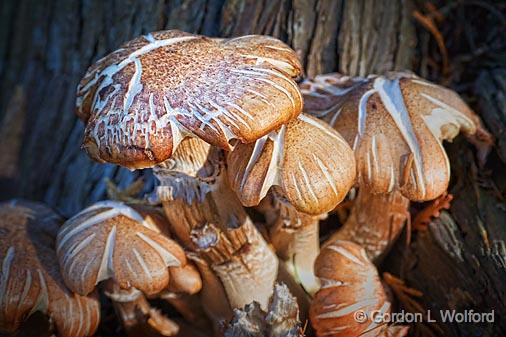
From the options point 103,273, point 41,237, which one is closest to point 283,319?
point 103,273

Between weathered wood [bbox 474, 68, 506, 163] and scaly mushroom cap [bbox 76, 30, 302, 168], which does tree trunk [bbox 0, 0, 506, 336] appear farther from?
scaly mushroom cap [bbox 76, 30, 302, 168]

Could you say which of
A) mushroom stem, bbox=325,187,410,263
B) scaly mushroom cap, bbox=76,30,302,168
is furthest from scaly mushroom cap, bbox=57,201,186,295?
mushroom stem, bbox=325,187,410,263

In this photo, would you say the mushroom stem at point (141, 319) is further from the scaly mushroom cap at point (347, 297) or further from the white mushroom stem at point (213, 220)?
the scaly mushroom cap at point (347, 297)

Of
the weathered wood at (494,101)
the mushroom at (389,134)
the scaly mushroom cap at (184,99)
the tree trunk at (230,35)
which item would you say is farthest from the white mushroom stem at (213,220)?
the weathered wood at (494,101)

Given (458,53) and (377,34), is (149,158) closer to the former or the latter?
(377,34)

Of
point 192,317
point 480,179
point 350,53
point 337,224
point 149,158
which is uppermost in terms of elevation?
point 350,53
